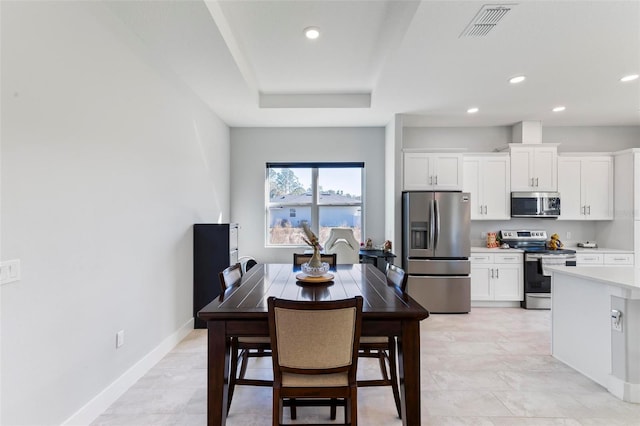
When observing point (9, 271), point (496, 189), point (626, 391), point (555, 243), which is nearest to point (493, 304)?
point (555, 243)

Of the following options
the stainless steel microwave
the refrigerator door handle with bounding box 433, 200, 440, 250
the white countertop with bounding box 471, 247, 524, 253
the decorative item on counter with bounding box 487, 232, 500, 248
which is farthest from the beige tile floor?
the stainless steel microwave

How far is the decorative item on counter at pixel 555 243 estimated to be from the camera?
4.76 m

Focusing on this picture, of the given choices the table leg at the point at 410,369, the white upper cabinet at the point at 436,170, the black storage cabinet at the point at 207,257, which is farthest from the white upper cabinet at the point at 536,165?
the black storage cabinet at the point at 207,257

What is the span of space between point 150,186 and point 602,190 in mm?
6157

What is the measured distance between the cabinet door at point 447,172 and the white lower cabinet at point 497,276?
41.4 inches

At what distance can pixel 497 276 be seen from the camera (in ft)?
15.0

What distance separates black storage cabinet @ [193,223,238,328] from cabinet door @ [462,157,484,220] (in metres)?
3.59

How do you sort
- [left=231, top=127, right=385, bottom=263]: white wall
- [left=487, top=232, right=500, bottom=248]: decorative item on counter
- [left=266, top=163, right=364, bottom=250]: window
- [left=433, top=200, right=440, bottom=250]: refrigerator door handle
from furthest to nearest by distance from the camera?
[left=266, top=163, right=364, bottom=250]: window → [left=231, top=127, right=385, bottom=263]: white wall → [left=487, top=232, right=500, bottom=248]: decorative item on counter → [left=433, top=200, right=440, bottom=250]: refrigerator door handle

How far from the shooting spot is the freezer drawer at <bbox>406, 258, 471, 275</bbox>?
4344 mm

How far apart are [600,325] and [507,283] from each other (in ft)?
7.03

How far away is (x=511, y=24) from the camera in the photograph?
2.36 meters

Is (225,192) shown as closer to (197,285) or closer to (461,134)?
(197,285)

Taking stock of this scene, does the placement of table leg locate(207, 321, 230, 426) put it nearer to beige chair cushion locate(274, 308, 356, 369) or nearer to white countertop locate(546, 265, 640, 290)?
beige chair cushion locate(274, 308, 356, 369)

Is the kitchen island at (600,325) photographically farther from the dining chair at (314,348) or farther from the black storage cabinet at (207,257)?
the black storage cabinet at (207,257)
